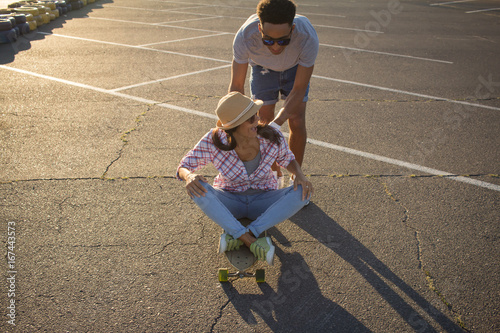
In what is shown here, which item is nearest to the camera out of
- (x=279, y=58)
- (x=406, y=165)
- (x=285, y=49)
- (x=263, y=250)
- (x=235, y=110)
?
(x=263, y=250)

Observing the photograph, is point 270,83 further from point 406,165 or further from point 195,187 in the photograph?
point 406,165

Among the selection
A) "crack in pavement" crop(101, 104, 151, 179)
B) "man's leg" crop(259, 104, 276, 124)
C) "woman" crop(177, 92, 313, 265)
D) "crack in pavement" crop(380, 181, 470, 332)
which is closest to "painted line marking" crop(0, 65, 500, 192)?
"crack in pavement" crop(101, 104, 151, 179)

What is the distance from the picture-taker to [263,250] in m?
2.93

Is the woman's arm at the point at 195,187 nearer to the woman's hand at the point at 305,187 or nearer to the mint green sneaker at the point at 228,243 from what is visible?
the mint green sneaker at the point at 228,243

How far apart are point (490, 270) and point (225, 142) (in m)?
2.16

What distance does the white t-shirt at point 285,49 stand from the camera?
3.50m

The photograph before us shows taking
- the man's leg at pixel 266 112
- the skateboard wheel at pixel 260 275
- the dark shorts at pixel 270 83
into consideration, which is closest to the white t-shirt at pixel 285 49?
the dark shorts at pixel 270 83

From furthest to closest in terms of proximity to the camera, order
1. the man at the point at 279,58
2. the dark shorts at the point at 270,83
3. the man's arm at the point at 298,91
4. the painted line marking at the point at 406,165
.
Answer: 1. the painted line marking at the point at 406,165
2. the dark shorts at the point at 270,83
3. the man's arm at the point at 298,91
4. the man at the point at 279,58

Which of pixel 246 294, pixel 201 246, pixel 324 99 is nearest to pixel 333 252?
pixel 246 294

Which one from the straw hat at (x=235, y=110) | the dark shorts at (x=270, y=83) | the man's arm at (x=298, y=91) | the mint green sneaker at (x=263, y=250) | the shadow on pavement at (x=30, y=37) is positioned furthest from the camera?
the shadow on pavement at (x=30, y=37)

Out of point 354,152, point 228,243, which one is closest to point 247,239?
point 228,243

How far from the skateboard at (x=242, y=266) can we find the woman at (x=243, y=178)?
7 centimetres

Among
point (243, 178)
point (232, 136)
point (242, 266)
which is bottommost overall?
point (242, 266)

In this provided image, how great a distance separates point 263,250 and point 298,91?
4.88ft
